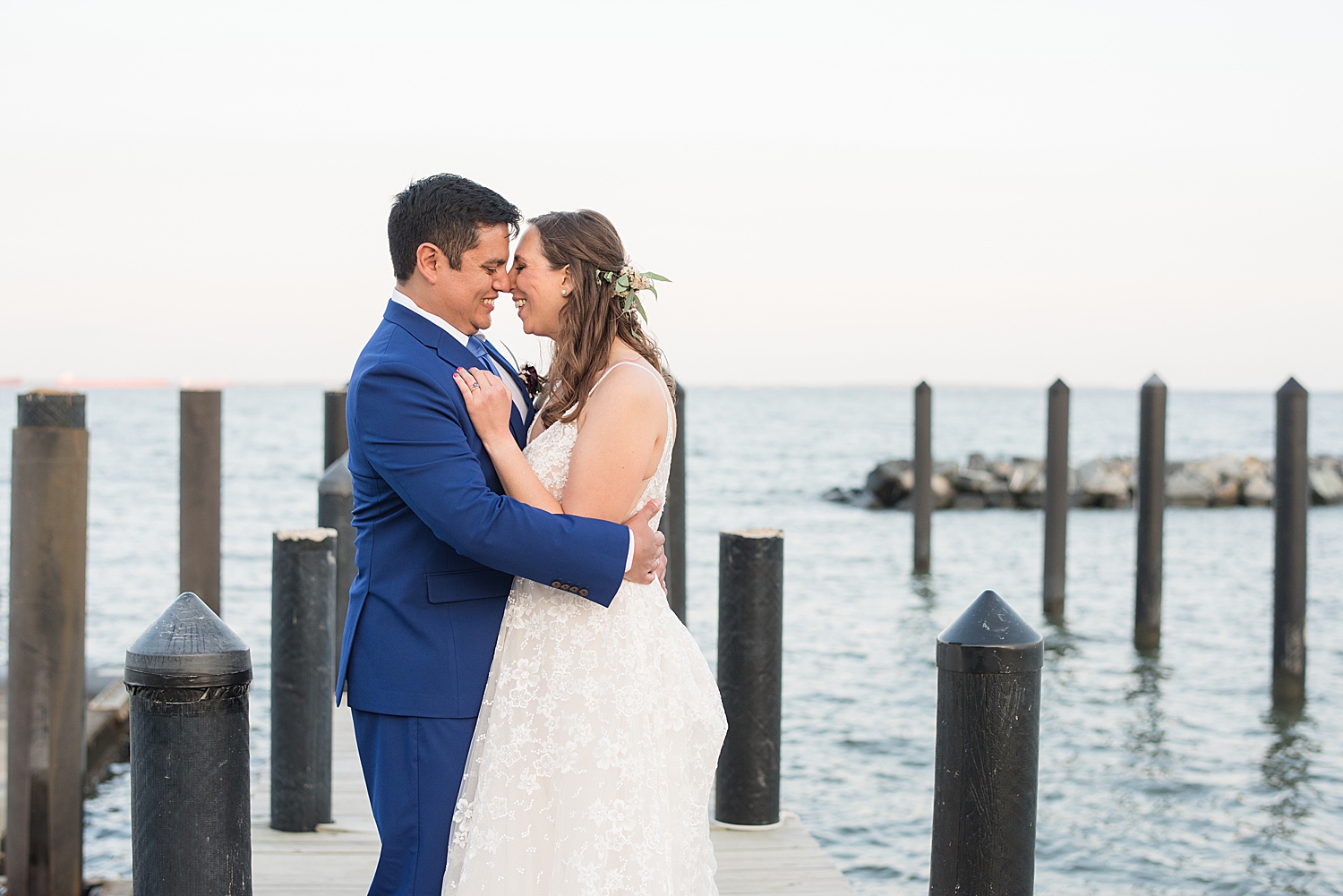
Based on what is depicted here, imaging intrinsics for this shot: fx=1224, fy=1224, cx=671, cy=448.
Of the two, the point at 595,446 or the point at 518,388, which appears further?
the point at 518,388

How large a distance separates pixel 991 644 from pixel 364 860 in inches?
98.3

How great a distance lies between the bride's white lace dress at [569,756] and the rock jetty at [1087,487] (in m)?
24.7

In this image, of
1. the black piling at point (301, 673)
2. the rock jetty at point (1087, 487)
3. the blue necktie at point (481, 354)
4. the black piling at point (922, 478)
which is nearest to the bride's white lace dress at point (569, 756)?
the blue necktie at point (481, 354)

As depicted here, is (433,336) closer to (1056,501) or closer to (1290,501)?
(1290,501)

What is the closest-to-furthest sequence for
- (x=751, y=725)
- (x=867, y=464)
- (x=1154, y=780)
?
(x=751, y=725) → (x=1154, y=780) → (x=867, y=464)

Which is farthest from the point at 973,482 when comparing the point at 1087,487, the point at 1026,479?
the point at 1087,487

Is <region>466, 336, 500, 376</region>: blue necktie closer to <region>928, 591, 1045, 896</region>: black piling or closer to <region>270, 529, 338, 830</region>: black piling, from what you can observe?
<region>928, 591, 1045, 896</region>: black piling

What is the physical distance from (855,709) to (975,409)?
303ft

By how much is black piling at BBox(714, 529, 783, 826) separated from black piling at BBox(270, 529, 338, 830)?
4.82 ft

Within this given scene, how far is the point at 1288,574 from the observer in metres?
8.33

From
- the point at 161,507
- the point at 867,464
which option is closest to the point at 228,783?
the point at 161,507

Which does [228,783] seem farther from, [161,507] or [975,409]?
[975,409]

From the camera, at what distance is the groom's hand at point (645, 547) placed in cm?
261

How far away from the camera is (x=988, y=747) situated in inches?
115
